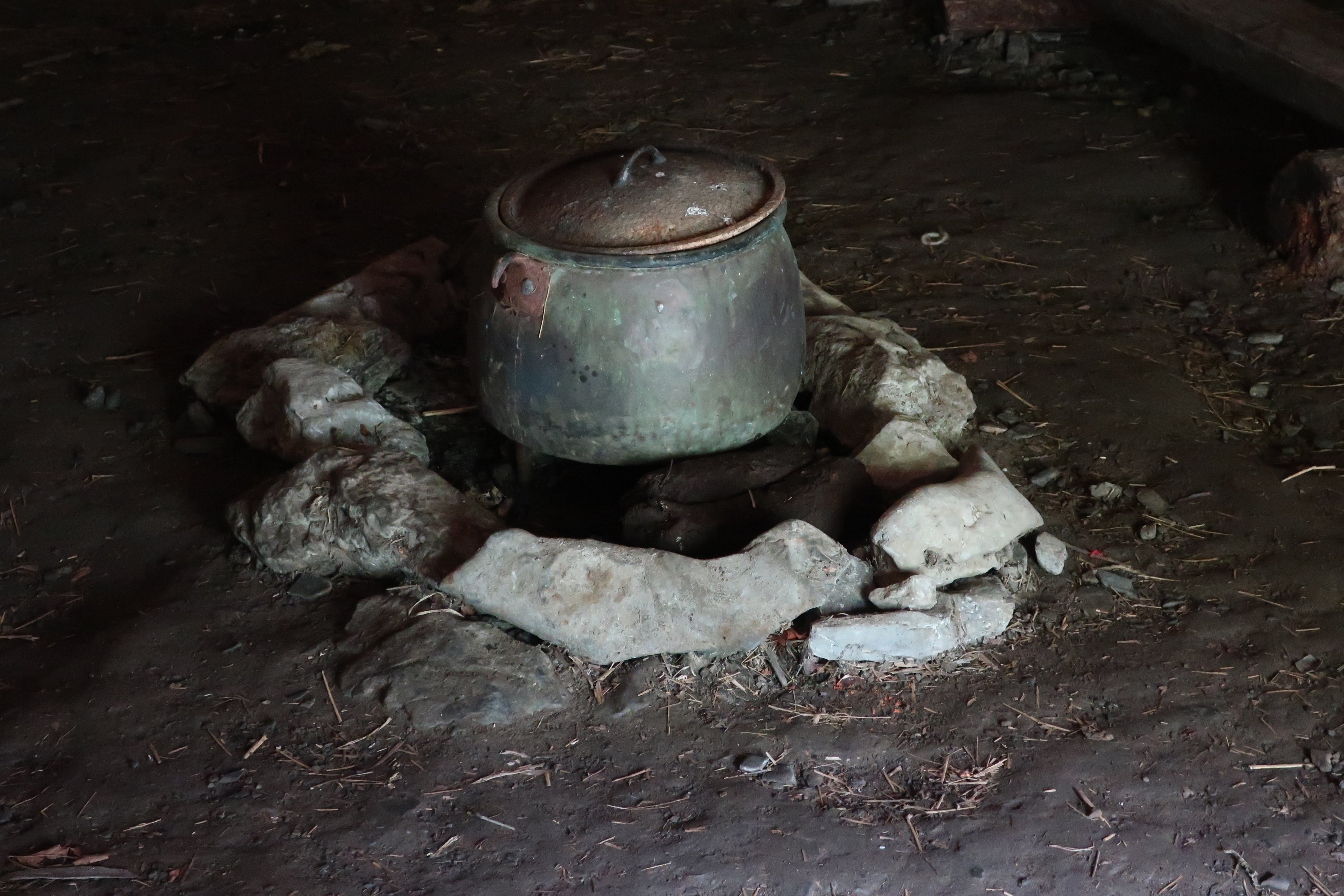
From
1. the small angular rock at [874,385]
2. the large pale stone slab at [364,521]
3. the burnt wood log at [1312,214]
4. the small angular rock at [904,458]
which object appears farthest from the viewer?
the burnt wood log at [1312,214]

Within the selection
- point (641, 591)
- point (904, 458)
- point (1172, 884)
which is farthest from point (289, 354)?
point (1172, 884)

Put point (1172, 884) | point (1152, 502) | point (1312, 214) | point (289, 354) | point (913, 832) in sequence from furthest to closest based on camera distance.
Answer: point (1312, 214) < point (289, 354) < point (1152, 502) < point (913, 832) < point (1172, 884)

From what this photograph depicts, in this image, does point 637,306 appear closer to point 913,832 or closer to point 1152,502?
point 913,832

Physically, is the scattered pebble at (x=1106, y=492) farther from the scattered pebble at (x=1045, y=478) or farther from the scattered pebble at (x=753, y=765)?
the scattered pebble at (x=753, y=765)

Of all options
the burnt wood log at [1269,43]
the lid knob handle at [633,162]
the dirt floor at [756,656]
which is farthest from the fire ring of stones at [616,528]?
the burnt wood log at [1269,43]

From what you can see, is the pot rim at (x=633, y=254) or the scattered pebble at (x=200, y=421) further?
the scattered pebble at (x=200, y=421)

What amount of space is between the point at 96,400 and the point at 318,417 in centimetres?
113

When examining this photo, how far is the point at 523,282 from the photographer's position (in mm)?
3314

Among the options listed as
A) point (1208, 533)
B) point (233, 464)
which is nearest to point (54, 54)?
point (233, 464)

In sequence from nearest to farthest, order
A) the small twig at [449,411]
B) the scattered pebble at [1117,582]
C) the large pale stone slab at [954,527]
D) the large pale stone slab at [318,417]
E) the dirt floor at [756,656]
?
the dirt floor at [756,656], the large pale stone slab at [954,527], the scattered pebble at [1117,582], the large pale stone slab at [318,417], the small twig at [449,411]

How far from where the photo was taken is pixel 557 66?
718 centimetres

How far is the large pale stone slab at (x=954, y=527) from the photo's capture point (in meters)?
3.36

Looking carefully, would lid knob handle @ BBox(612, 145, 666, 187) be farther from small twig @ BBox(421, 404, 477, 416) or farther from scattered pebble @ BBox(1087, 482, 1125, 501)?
scattered pebble @ BBox(1087, 482, 1125, 501)

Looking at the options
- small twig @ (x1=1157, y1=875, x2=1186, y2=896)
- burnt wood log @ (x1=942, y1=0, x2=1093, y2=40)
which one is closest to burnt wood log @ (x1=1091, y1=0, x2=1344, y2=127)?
burnt wood log @ (x1=942, y1=0, x2=1093, y2=40)
